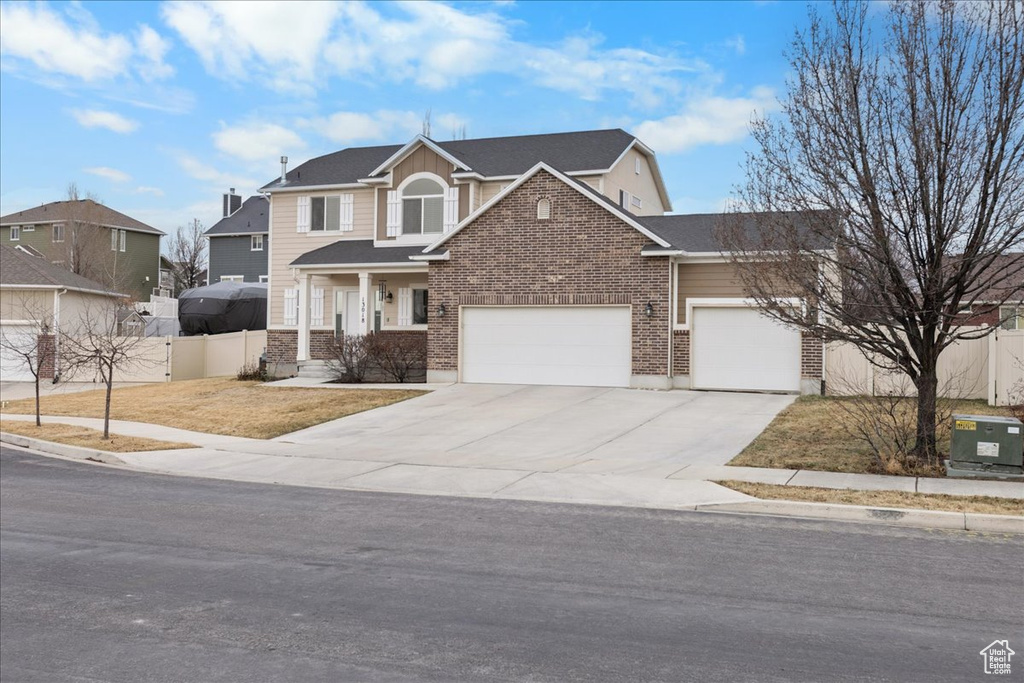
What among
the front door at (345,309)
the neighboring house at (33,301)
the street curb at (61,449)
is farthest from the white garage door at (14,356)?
the street curb at (61,449)

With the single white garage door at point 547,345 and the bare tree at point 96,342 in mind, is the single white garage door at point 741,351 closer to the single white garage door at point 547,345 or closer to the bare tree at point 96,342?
the single white garage door at point 547,345

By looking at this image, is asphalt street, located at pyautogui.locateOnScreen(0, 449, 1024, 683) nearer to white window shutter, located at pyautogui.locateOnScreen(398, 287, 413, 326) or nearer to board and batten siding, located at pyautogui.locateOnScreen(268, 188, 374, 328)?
white window shutter, located at pyautogui.locateOnScreen(398, 287, 413, 326)

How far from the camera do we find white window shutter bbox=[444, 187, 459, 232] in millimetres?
28172

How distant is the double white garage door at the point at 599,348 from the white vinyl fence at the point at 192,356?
13746 mm

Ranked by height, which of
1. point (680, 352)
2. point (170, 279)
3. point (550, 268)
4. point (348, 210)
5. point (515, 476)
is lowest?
point (515, 476)

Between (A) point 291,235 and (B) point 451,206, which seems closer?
(B) point 451,206

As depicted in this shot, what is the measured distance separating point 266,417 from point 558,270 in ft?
28.2

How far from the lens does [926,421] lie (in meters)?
13.3

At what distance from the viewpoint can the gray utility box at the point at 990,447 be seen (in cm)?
1228

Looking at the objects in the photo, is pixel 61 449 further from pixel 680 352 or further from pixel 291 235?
pixel 291 235

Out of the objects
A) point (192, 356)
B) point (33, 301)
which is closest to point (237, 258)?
point (33, 301)

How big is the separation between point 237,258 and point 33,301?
60.3 ft

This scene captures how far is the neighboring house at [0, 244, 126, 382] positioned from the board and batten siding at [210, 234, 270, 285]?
14320 mm

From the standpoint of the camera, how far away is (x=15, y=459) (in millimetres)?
15500
